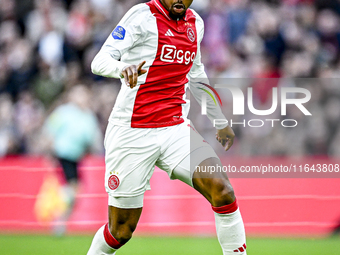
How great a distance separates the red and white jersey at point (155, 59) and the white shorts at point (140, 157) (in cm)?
10

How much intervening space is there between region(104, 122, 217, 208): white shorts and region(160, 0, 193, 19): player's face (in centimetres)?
92

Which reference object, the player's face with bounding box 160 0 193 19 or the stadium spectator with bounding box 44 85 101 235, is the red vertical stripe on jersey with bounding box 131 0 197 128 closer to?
the player's face with bounding box 160 0 193 19

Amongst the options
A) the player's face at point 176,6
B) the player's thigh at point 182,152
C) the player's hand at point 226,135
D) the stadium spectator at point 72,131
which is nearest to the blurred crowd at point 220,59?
the stadium spectator at point 72,131

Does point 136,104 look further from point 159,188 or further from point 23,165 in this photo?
point 23,165

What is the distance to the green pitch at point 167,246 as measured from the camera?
24.0ft

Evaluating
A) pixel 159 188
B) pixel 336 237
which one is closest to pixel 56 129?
pixel 159 188

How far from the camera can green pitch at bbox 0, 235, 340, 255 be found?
7324mm

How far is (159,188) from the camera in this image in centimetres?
885

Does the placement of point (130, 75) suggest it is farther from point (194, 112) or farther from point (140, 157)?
point (194, 112)

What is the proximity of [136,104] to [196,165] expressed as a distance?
2.29ft

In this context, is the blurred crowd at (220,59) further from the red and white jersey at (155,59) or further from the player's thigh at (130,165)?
the player's thigh at (130,165)

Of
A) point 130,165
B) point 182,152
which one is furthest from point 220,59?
point 130,165

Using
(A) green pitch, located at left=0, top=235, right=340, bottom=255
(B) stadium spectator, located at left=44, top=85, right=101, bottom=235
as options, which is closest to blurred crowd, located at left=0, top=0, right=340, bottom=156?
(B) stadium spectator, located at left=44, top=85, right=101, bottom=235

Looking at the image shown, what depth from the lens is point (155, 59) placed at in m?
4.68
